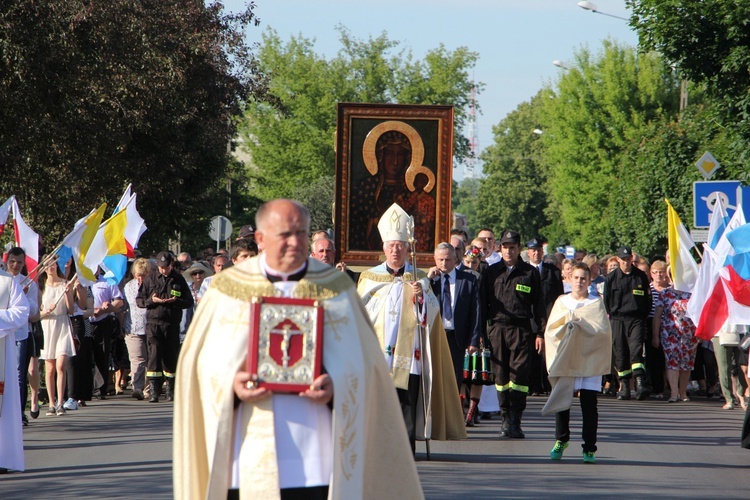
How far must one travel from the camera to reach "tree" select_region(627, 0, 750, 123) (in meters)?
23.1

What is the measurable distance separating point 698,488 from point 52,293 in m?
8.41

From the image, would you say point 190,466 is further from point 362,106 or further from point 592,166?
point 592,166

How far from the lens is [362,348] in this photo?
19.7 ft

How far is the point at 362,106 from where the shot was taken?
56.2ft

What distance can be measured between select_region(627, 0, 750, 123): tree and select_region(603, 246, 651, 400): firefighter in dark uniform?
595 cm

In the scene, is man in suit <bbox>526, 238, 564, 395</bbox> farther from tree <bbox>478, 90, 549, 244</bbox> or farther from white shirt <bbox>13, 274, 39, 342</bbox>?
tree <bbox>478, 90, 549, 244</bbox>

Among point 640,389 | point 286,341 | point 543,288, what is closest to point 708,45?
point 640,389

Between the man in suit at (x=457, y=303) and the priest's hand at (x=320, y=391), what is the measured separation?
757 centimetres

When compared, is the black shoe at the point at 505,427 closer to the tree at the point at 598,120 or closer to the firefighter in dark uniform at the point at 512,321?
the firefighter in dark uniform at the point at 512,321

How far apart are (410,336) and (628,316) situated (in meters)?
8.22

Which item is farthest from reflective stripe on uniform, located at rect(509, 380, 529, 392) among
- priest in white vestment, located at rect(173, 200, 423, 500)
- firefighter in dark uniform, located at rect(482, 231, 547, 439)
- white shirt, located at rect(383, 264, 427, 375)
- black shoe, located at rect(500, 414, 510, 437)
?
priest in white vestment, located at rect(173, 200, 423, 500)

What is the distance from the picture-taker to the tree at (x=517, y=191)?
9994 cm

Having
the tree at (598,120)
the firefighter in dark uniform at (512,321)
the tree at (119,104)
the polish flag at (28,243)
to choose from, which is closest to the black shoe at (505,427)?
the firefighter in dark uniform at (512,321)

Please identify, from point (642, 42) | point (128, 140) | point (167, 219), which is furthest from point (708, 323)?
point (167, 219)
